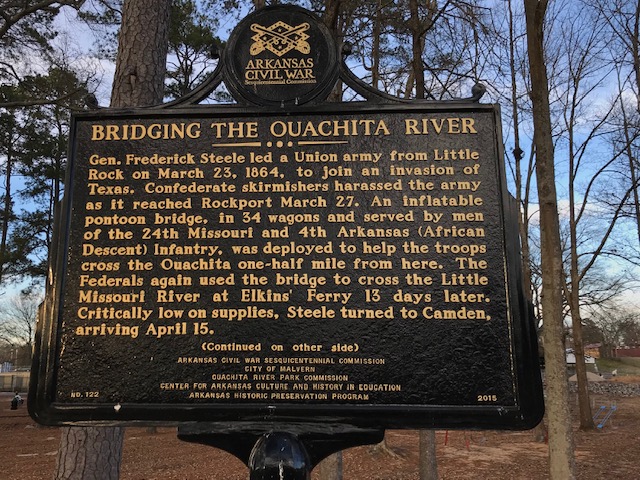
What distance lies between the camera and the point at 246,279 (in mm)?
3211

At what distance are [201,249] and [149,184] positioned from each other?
596mm

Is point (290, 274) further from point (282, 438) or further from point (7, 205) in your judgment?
point (7, 205)

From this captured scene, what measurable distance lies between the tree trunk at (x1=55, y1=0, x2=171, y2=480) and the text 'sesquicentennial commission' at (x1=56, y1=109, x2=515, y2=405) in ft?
7.67

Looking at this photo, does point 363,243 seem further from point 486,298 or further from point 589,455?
point 589,455

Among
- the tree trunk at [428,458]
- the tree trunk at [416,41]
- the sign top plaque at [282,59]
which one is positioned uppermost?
the tree trunk at [416,41]

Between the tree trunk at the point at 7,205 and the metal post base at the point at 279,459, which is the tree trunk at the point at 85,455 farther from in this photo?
the tree trunk at the point at 7,205

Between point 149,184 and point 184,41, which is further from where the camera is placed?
point 184,41

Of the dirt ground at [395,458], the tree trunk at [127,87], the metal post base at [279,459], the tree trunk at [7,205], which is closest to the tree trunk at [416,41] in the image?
the tree trunk at [127,87]

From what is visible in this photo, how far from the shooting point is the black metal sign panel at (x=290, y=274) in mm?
3041

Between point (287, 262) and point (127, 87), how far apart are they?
3.63 meters

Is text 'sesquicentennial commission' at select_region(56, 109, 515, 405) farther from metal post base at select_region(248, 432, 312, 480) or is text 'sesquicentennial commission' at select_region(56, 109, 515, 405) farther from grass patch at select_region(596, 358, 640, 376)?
grass patch at select_region(596, 358, 640, 376)

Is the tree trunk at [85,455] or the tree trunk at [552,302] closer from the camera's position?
the tree trunk at [85,455]

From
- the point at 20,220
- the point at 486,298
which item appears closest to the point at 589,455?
the point at 486,298

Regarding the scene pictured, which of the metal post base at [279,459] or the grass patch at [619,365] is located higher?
the metal post base at [279,459]
